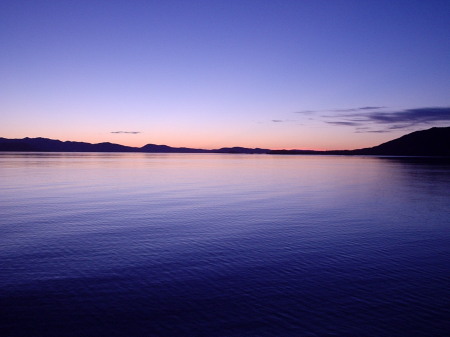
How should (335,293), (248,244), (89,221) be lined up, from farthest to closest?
(89,221)
(248,244)
(335,293)

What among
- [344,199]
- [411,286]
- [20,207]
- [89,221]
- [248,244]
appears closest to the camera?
[411,286]

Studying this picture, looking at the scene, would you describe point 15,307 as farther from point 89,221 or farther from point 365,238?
point 365,238

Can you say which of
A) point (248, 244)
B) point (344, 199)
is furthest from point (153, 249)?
point (344, 199)

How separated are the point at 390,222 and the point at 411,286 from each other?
13684 mm

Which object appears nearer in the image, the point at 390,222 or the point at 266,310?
the point at 266,310

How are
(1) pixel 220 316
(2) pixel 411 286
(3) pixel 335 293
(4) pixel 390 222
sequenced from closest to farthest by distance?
(1) pixel 220 316 → (3) pixel 335 293 → (2) pixel 411 286 → (4) pixel 390 222

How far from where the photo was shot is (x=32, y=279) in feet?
41.7

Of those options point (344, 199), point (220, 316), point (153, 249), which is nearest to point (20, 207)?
point (153, 249)

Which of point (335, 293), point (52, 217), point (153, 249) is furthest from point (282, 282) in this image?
point (52, 217)

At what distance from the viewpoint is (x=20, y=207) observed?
28469mm

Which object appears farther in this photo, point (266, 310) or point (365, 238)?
point (365, 238)

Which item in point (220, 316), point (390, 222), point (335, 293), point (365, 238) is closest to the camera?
point (220, 316)

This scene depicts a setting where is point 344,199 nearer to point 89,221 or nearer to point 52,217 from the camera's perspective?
point 89,221

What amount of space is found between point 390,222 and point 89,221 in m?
22.9
